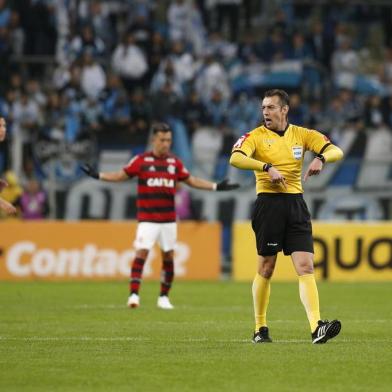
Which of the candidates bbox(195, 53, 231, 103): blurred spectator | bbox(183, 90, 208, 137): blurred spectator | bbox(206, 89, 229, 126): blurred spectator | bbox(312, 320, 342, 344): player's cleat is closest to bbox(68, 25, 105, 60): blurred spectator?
bbox(195, 53, 231, 103): blurred spectator

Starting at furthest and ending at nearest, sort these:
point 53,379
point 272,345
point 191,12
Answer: point 191,12 < point 272,345 < point 53,379

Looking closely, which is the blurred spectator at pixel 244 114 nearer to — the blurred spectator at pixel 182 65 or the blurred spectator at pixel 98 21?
the blurred spectator at pixel 182 65

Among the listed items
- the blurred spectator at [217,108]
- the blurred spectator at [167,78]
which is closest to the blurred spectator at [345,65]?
the blurred spectator at [217,108]

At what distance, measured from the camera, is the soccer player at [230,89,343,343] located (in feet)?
36.5

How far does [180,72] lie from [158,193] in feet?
34.9

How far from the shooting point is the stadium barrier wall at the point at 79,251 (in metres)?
23.0

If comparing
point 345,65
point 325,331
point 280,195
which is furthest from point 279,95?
point 345,65

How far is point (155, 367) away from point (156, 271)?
1366 cm

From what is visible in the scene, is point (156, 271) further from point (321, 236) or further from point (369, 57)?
point (369, 57)

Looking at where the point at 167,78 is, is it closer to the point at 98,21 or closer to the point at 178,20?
the point at 178,20

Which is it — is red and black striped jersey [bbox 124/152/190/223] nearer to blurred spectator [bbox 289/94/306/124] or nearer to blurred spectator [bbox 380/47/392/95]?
blurred spectator [bbox 289/94/306/124]

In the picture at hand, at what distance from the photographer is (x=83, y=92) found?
26016 mm

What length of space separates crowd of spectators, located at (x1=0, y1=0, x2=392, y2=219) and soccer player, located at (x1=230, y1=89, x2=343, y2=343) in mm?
12859

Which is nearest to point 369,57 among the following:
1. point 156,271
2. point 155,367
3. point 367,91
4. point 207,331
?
point 367,91
